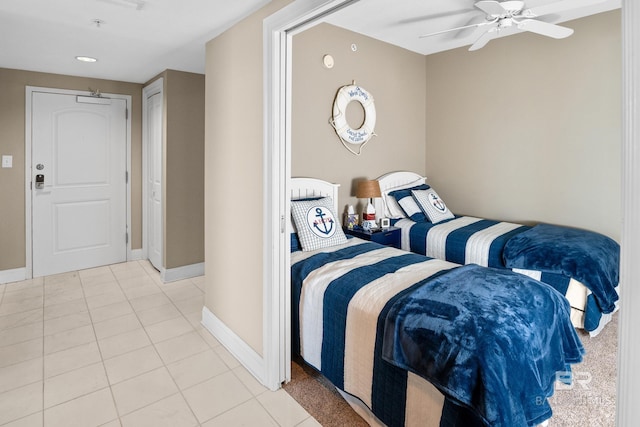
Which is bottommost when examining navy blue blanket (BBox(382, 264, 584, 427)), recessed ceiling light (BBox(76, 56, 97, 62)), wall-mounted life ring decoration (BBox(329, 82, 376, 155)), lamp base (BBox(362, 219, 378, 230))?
navy blue blanket (BBox(382, 264, 584, 427))

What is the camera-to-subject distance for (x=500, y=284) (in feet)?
6.22

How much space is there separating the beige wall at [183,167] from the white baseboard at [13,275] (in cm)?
157

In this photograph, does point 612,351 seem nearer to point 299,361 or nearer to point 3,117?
point 299,361

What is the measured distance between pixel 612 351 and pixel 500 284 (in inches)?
55.5

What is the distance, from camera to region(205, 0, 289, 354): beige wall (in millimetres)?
2336

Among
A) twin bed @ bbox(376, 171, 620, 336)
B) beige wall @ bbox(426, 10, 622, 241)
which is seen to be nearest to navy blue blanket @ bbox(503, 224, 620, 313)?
twin bed @ bbox(376, 171, 620, 336)

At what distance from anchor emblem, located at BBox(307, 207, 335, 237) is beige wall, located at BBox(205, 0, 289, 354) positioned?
0.60 metres

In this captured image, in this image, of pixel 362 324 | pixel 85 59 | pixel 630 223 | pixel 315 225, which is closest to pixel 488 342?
pixel 362 324

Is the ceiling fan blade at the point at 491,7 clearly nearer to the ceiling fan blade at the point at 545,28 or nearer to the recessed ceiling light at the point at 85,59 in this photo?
the ceiling fan blade at the point at 545,28

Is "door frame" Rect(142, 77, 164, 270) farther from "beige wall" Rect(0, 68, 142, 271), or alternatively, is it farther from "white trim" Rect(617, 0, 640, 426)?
"white trim" Rect(617, 0, 640, 426)

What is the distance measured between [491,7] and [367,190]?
169 cm

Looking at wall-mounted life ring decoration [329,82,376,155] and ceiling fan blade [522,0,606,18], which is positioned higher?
ceiling fan blade [522,0,606,18]

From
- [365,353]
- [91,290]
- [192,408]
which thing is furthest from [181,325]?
[365,353]

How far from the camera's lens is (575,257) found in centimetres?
269
